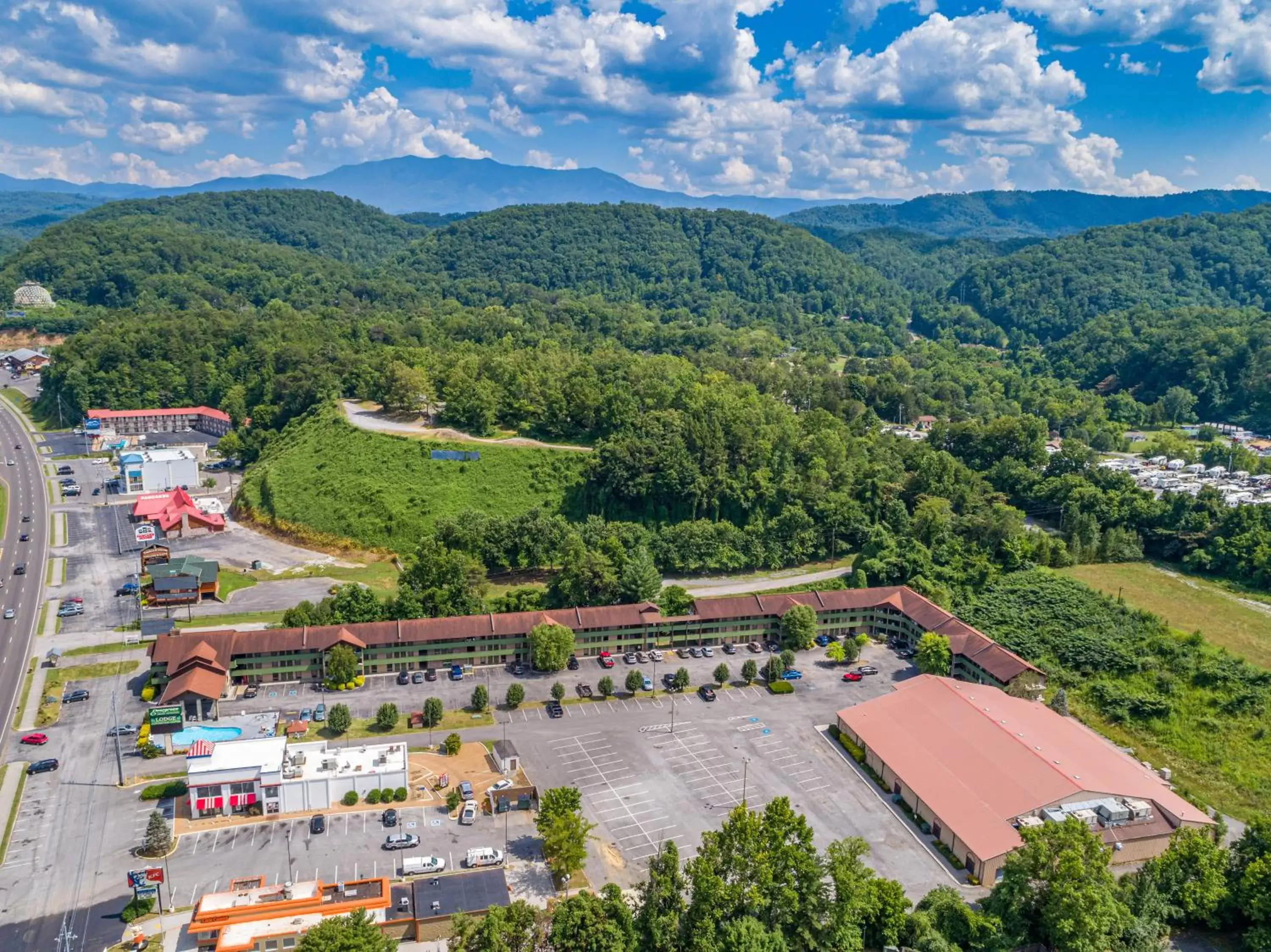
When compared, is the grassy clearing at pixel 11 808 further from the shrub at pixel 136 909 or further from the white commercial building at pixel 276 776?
the shrub at pixel 136 909

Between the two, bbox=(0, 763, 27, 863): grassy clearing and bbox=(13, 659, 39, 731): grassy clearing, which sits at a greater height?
bbox=(13, 659, 39, 731): grassy clearing

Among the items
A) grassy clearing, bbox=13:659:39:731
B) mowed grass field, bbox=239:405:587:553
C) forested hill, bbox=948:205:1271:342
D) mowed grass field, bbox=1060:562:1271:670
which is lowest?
grassy clearing, bbox=13:659:39:731

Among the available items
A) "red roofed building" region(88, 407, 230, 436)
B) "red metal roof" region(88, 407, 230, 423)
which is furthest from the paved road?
"red roofed building" region(88, 407, 230, 436)

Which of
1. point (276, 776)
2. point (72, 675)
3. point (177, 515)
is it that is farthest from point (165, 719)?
point (177, 515)

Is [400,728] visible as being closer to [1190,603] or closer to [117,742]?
[117,742]

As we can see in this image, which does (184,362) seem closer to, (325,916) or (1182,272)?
(325,916)

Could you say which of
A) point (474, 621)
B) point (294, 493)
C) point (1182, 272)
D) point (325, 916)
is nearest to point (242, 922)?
point (325, 916)

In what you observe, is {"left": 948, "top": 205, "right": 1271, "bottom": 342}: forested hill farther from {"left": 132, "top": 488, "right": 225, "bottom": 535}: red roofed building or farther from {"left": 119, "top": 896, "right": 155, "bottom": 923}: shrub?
{"left": 119, "top": 896, "right": 155, "bottom": 923}: shrub
